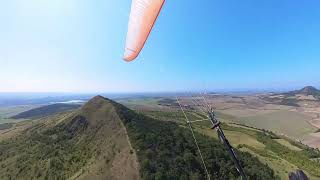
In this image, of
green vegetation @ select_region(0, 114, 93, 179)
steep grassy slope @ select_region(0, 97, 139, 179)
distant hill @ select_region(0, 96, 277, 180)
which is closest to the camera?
distant hill @ select_region(0, 96, 277, 180)

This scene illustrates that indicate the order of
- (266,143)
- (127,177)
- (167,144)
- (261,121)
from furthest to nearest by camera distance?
1. (261,121)
2. (266,143)
3. (167,144)
4. (127,177)

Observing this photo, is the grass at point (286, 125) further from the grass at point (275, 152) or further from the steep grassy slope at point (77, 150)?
the steep grassy slope at point (77, 150)

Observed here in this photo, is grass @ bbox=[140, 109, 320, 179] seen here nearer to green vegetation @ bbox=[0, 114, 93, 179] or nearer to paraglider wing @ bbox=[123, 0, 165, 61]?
green vegetation @ bbox=[0, 114, 93, 179]

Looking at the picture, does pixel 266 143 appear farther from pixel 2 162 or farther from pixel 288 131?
pixel 2 162

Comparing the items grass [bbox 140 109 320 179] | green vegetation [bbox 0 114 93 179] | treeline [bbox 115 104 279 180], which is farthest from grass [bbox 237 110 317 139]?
green vegetation [bbox 0 114 93 179]

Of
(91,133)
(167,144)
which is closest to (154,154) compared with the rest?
(167,144)

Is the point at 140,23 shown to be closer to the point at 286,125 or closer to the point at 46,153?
the point at 46,153

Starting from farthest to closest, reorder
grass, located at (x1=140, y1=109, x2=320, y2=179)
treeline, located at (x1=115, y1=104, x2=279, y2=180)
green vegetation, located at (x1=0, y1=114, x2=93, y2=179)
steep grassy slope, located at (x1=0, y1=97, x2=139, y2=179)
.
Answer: grass, located at (x1=140, y1=109, x2=320, y2=179)
green vegetation, located at (x1=0, y1=114, x2=93, y2=179)
steep grassy slope, located at (x1=0, y1=97, x2=139, y2=179)
treeline, located at (x1=115, y1=104, x2=279, y2=180)
